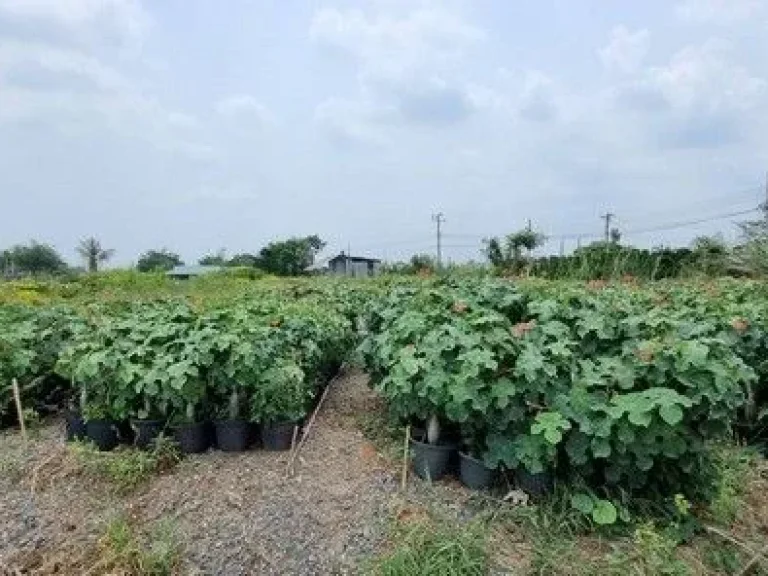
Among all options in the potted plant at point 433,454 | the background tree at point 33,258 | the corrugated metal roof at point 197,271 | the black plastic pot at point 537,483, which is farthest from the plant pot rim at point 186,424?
the background tree at point 33,258

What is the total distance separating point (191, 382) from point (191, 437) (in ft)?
1.01

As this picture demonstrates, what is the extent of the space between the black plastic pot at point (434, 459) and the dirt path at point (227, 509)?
157 millimetres

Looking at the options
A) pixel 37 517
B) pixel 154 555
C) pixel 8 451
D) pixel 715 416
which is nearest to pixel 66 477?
pixel 37 517

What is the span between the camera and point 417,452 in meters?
3.15

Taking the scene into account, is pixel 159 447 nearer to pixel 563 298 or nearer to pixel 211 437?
pixel 211 437

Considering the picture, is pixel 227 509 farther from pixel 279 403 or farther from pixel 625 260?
pixel 625 260

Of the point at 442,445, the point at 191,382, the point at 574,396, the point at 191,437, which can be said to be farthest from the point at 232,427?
the point at 574,396

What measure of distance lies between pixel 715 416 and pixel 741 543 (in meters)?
0.52

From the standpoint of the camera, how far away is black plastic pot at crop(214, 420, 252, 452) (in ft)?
11.4

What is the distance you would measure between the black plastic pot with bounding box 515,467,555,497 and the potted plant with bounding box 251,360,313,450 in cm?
126

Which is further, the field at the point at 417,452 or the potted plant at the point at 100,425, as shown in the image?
the potted plant at the point at 100,425

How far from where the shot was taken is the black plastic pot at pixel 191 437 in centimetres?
343

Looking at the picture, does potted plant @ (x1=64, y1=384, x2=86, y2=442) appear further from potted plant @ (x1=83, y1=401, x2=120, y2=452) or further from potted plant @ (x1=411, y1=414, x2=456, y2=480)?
potted plant @ (x1=411, y1=414, x2=456, y2=480)

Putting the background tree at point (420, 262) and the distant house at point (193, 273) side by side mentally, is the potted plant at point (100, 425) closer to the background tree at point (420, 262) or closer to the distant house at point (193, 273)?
the background tree at point (420, 262)
